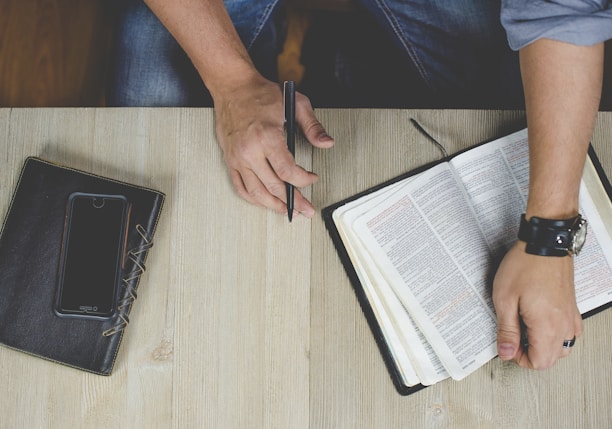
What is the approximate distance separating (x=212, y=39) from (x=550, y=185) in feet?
1.72

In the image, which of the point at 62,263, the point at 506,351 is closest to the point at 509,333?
the point at 506,351

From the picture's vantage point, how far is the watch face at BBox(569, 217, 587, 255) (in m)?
0.76

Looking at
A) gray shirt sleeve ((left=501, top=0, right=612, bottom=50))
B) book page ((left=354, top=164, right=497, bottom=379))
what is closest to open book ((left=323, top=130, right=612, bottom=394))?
book page ((left=354, top=164, right=497, bottom=379))

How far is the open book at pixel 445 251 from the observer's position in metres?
0.79

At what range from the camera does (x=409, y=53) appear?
1002 mm

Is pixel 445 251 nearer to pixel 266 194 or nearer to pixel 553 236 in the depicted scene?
pixel 553 236

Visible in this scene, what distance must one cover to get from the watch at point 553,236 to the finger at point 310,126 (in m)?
0.30

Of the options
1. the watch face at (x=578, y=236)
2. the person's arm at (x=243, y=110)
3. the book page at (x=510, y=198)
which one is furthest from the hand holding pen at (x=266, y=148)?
the watch face at (x=578, y=236)

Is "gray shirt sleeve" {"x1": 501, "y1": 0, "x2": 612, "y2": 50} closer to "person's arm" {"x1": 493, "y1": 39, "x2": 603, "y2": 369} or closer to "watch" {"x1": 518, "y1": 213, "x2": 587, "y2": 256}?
"person's arm" {"x1": 493, "y1": 39, "x2": 603, "y2": 369}

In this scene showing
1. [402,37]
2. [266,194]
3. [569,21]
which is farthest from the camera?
[402,37]

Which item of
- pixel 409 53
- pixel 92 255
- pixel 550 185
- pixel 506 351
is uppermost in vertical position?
pixel 409 53

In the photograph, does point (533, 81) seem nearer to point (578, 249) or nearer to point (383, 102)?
point (578, 249)

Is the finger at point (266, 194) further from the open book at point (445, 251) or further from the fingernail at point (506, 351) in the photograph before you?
the fingernail at point (506, 351)

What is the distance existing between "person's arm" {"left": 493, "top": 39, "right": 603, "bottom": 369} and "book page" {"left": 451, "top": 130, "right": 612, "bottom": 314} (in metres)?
0.05
